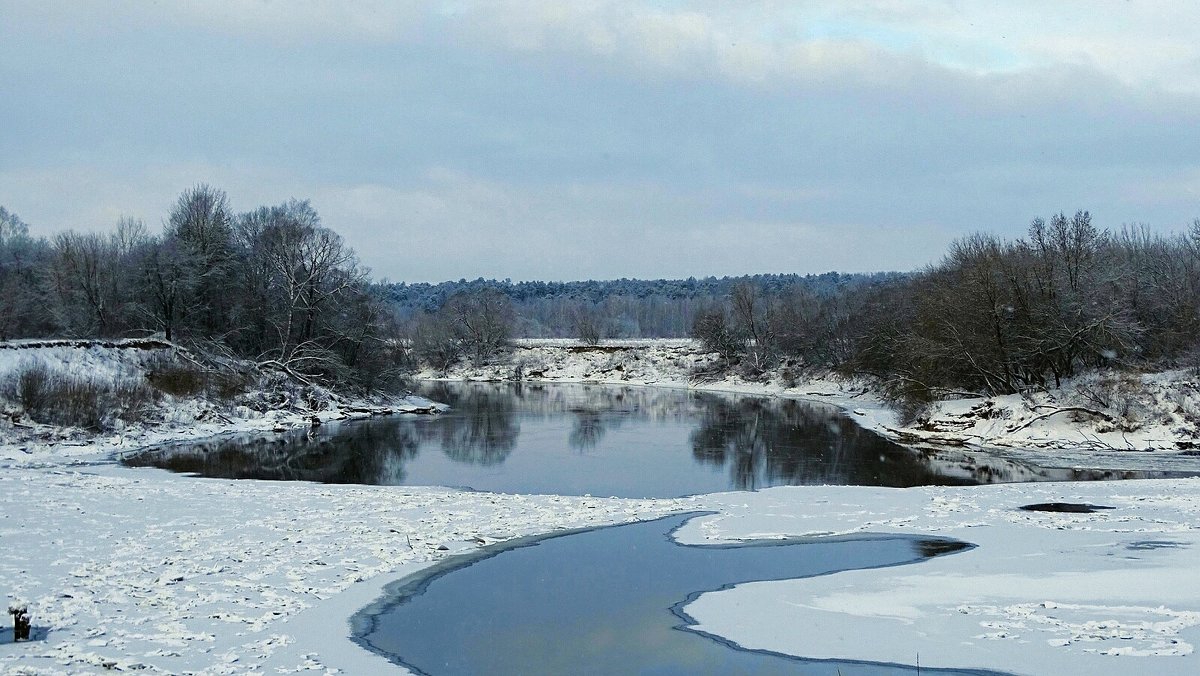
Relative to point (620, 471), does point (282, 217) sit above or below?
above

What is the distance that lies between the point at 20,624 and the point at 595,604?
6.95 meters

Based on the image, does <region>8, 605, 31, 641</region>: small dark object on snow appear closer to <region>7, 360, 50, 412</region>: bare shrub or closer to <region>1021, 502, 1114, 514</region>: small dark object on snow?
<region>1021, 502, 1114, 514</region>: small dark object on snow

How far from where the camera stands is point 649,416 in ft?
163

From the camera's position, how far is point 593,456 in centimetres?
3144

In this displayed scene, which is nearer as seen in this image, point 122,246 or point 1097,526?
point 1097,526

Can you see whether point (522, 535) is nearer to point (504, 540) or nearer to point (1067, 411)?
point (504, 540)

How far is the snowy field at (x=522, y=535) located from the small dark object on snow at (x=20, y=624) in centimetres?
17

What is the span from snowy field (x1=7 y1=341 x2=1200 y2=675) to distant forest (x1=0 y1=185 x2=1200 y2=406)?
15661 mm

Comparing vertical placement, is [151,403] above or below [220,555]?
above

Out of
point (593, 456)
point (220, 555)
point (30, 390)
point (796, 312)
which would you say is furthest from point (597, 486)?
point (796, 312)

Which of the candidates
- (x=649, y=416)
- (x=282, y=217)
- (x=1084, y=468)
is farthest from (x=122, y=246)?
(x=1084, y=468)

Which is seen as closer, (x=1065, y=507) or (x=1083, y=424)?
(x=1065, y=507)

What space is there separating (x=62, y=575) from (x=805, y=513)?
13.9m

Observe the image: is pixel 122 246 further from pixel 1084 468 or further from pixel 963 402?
pixel 1084 468
